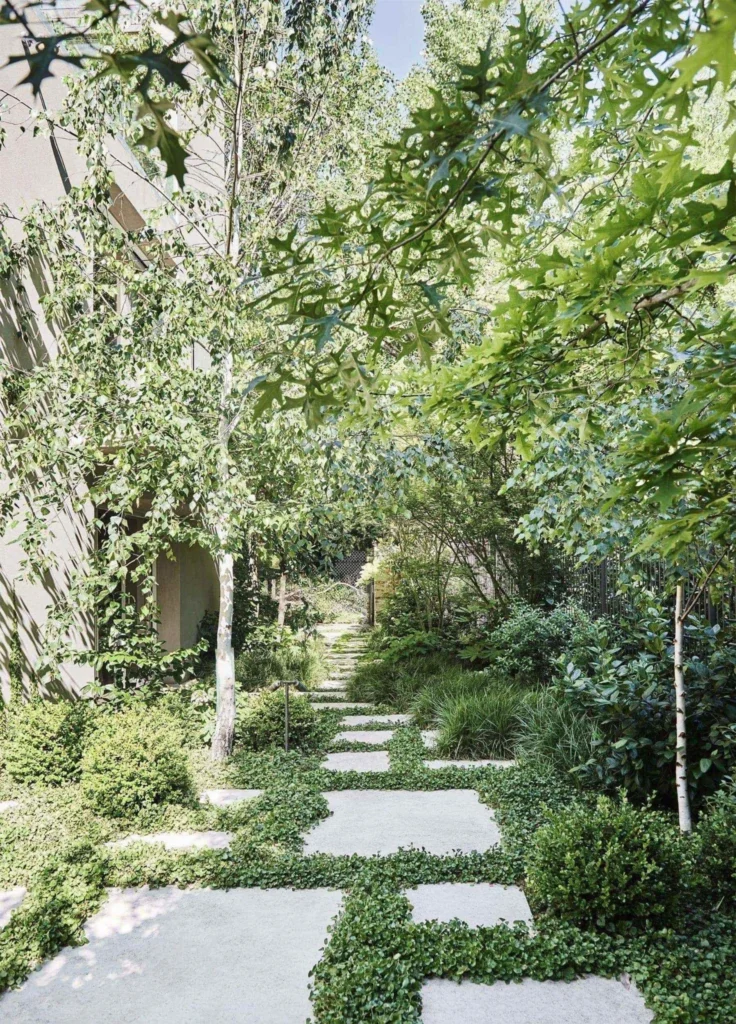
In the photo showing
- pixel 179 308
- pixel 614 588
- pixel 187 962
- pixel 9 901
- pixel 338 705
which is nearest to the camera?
pixel 187 962

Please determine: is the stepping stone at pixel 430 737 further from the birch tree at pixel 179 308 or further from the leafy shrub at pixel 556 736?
the birch tree at pixel 179 308

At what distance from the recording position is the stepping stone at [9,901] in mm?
3480

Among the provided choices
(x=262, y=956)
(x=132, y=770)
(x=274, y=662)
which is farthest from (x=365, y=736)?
(x=262, y=956)

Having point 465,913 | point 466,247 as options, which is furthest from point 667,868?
point 466,247

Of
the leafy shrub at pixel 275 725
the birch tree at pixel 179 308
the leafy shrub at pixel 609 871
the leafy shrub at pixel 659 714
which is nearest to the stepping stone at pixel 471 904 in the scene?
the leafy shrub at pixel 609 871

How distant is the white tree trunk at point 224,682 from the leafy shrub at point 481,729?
173cm

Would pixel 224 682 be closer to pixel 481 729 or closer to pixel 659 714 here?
pixel 481 729

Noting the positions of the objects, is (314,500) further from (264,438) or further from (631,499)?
(631,499)

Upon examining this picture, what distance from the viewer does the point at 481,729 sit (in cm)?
620

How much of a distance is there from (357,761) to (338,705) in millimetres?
2496

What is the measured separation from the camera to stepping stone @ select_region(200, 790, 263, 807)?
504cm

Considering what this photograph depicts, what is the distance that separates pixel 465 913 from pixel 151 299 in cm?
411

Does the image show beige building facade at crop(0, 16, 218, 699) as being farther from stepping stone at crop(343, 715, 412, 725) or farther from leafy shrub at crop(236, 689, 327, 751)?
stepping stone at crop(343, 715, 412, 725)

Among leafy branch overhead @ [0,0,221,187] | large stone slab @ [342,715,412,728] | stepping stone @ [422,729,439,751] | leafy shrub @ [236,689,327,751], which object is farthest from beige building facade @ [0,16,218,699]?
leafy branch overhead @ [0,0,221,187]
